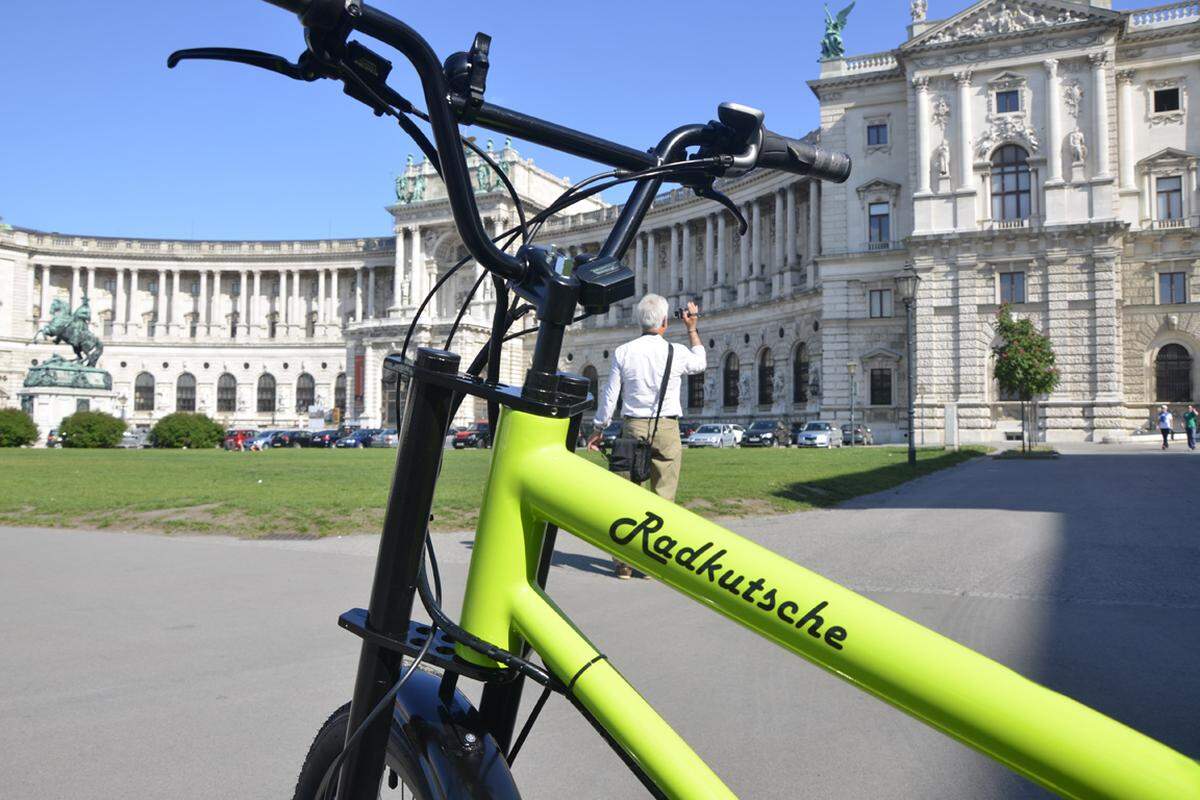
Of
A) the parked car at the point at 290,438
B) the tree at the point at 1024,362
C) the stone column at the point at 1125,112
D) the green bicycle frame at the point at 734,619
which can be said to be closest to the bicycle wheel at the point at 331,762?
the green bicycle frame at the point at 734,619

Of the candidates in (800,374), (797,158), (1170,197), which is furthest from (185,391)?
(797,158)

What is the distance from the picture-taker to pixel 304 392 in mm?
78812

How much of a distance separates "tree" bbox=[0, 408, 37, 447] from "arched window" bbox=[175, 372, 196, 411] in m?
41.9

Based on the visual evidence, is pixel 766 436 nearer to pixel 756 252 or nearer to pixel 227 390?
pixel 756 252

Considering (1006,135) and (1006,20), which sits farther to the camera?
(1006,135)

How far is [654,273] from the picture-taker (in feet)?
210

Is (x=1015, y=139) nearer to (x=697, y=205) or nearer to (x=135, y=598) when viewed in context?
(x=697, y=205)

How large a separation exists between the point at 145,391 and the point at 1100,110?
75.3m

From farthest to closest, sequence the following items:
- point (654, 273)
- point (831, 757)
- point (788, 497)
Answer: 1. point (654, 273)
2. point (788, 497)
3. point (831, 757)

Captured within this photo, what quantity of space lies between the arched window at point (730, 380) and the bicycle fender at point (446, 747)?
55194 mm

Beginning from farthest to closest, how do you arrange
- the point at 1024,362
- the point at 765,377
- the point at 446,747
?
the point at 765,377, the point at 1024,362, the point at 446,747

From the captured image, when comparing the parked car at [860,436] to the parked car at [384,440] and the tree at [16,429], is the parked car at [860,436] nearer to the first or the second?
the parked car at [384,440]

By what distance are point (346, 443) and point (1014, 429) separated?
36004 mm

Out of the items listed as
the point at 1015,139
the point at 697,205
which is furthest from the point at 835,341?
the point at 697,205
